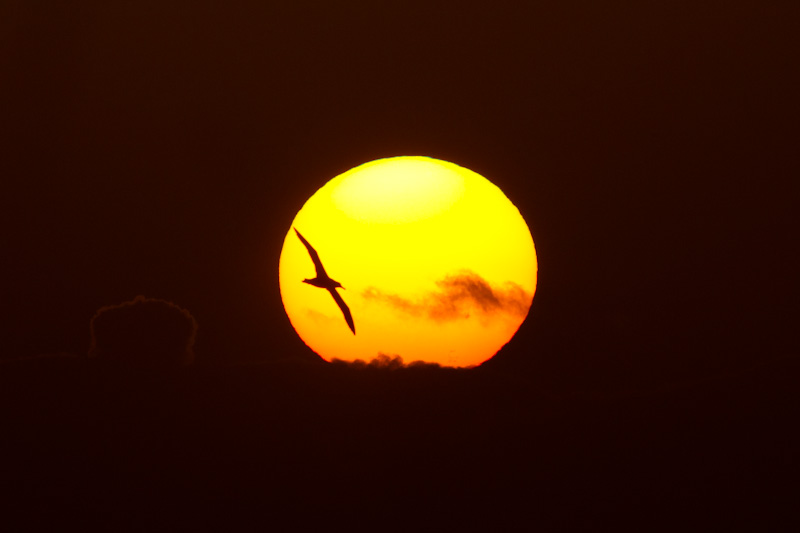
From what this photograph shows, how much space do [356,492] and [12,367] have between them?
0.96m

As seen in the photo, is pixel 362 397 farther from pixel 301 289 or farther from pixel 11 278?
pixel 11 278

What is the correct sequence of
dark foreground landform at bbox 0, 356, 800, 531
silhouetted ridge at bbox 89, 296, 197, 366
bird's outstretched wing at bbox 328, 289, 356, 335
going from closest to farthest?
dark foreground landform at bbox 0, 356, 800, 531 → bird's outstretched wing at bbox 328, 289, 356, 335 → silhouetted ridge at bbox 89, 296, 197, 366

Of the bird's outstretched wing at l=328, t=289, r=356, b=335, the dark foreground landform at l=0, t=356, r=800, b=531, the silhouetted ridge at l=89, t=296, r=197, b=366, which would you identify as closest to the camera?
the dark foreground landform at l=0, t=356, r=800, b=531

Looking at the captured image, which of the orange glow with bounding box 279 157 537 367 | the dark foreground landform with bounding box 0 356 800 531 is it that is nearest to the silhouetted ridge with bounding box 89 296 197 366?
the dark foreground landform with bounding box 0 356 800 531

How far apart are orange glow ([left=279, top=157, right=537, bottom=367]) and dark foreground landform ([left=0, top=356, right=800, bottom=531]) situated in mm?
90

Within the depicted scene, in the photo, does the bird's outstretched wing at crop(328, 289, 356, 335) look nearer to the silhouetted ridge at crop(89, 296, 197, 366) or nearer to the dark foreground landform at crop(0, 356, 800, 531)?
the dark foreground landform at crop(0, 356, 800, 531)

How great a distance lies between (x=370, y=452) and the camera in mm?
1868

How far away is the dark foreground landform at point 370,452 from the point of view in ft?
6.02

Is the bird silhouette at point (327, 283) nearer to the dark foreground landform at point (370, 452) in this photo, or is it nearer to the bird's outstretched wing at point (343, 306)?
the bird's outstretched wing at point (343, 306)

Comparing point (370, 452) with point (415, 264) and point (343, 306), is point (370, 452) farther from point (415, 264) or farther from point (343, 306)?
point (415, 264)

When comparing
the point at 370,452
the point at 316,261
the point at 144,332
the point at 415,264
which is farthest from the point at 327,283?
the point at 144,332

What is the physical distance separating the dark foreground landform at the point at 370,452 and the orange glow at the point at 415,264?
9 cm

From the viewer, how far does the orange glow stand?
1928mm

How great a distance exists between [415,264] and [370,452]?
48 centimetres
